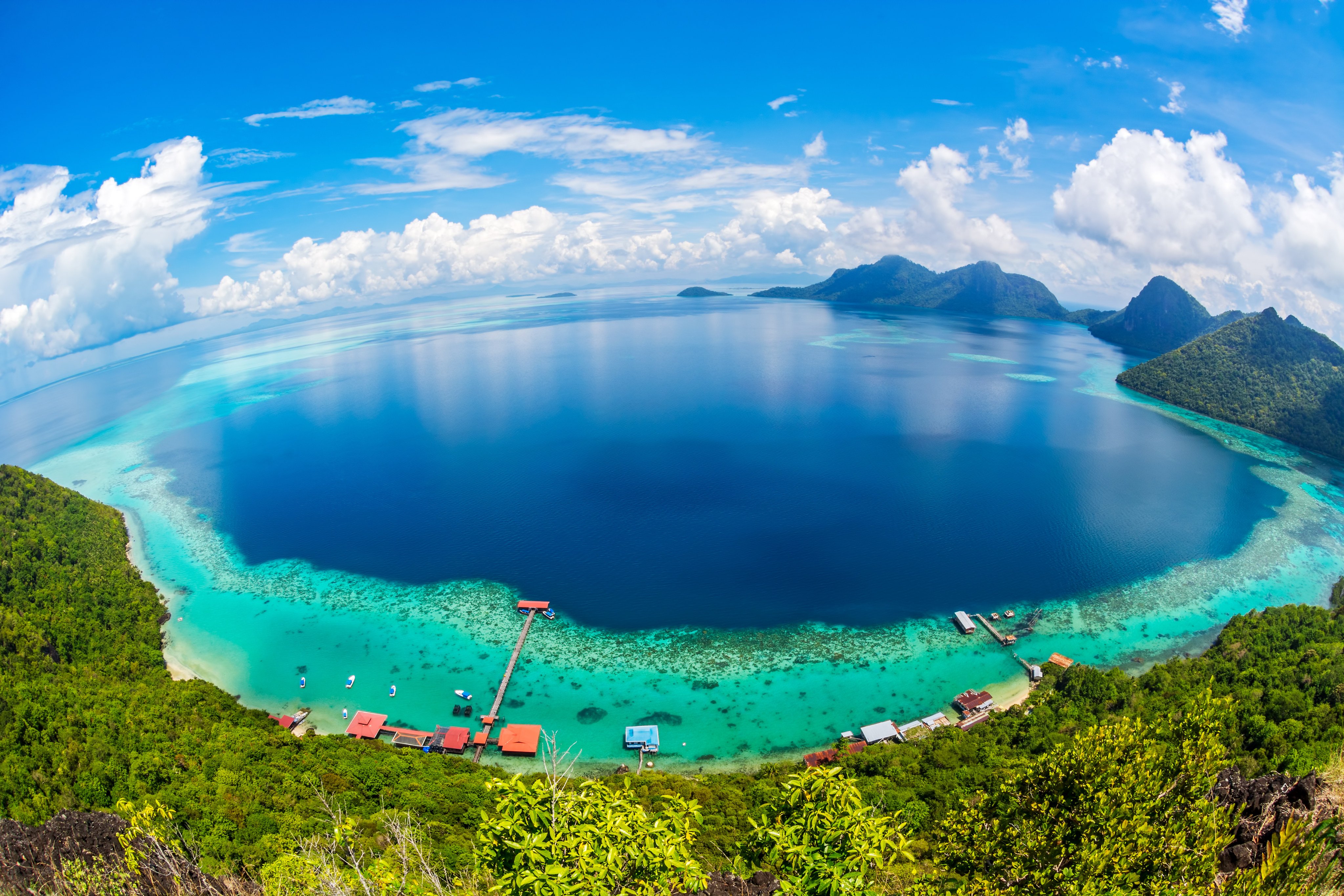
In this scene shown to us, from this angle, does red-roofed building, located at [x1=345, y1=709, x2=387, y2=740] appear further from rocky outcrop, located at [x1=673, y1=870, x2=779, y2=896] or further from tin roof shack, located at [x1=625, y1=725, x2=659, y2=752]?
rocky outcrop, located at [x1=673, y1=870, x2=779, y2=896]

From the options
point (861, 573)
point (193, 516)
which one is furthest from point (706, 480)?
point (193, 516)

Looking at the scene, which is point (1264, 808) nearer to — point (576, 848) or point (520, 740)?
point (576, 848)

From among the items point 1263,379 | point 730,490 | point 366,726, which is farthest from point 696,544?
point 1263,379

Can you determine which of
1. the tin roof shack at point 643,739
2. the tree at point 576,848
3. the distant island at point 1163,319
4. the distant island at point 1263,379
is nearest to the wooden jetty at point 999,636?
the tin roof shack at point 643,739

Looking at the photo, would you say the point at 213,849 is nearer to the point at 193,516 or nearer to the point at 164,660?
the point at 164,660

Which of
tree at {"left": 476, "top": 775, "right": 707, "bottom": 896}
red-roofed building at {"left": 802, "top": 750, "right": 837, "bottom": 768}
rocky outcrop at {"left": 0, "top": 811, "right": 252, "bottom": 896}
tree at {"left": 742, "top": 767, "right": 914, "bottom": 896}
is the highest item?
tree at {"left": 476, "top": 775, "right": 707, "bottom": 896}

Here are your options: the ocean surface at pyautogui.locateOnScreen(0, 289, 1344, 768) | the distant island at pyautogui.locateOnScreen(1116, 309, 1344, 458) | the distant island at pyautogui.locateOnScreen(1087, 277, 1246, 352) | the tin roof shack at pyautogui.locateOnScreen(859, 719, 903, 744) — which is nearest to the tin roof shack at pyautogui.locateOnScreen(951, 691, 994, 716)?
the ocean surface at pyautogui.locateOnScreen(0, 289, 1344, 768)
